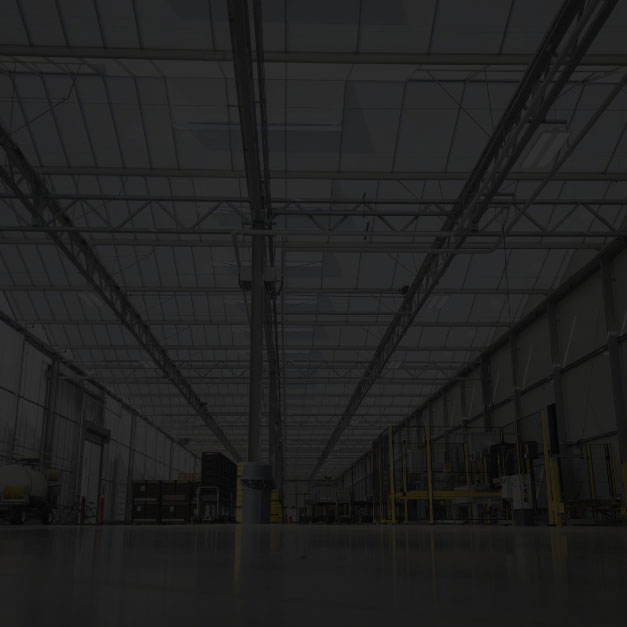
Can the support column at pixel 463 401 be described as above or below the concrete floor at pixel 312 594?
above

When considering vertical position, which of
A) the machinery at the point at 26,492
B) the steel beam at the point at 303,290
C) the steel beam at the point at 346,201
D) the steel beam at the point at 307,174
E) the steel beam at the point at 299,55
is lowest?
the machinery at the point at 26,492

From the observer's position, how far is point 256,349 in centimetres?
1797

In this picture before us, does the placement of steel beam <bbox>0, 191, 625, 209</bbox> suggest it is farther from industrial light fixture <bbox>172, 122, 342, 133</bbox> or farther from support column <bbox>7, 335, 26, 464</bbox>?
support column <bbox>7, 335, 26, 464</bbox>

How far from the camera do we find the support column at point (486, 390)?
31188 mm

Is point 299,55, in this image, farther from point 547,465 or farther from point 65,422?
point 65,422

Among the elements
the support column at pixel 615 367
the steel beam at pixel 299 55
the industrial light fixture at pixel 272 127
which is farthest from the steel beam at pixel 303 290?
the steel beam at pixel 299 55

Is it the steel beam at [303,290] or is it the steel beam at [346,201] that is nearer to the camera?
the steel beam at [346,201]

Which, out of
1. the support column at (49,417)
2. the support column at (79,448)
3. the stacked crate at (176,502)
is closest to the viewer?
the stacked crate at (176,502)

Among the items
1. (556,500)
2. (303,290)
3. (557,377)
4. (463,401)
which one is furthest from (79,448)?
(556,500)

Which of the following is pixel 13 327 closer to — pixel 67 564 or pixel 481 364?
pixel 481 364

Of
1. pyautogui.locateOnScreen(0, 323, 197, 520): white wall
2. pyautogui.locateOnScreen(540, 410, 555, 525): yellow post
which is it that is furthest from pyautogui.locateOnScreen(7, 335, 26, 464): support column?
pyautogui.locateOnScreen(540, 410, 555, 525): yellow post

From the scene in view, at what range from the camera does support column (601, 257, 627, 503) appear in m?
18.8

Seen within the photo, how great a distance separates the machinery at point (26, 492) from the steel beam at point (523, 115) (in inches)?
580

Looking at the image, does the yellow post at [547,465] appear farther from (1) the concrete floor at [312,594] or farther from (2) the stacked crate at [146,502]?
(2) the stacked crate at [146,502]
